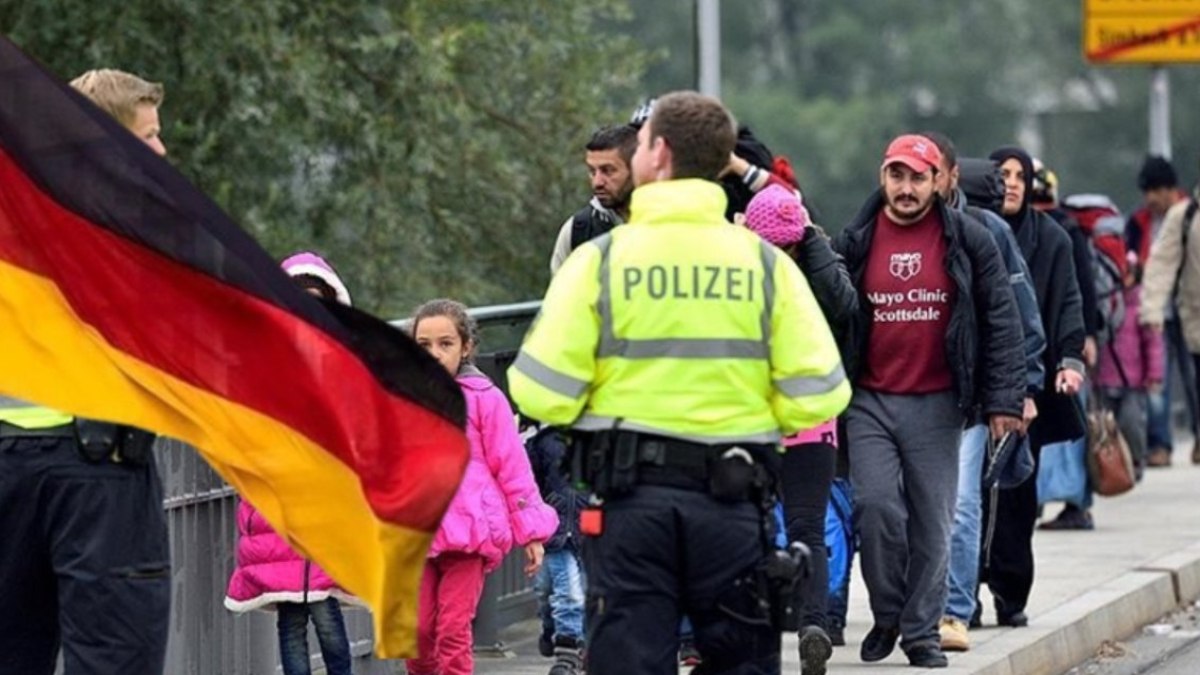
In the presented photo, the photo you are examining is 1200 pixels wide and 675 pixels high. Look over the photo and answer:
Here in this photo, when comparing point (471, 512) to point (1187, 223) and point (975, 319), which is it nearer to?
point (975, 319)

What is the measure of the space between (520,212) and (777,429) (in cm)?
1202

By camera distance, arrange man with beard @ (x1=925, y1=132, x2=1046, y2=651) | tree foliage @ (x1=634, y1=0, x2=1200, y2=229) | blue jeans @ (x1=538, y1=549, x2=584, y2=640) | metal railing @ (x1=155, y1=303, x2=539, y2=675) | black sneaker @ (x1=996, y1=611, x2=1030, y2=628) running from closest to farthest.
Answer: metal railing @ (x1=155, y1=303, x2=539, y2=675) → blue jeans @ (x1=538, y1=549, x2=584, y2=640) → man with beard @ (x1=925, y1=132, x2=1046, y2=651) → black sneaker @ (x1=996, y1=611, x2=1030, y2=628) → tree foliage @ (x1=634, y1=0, x2=1200, y2=229)

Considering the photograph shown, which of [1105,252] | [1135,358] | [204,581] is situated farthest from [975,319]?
[1135,358]

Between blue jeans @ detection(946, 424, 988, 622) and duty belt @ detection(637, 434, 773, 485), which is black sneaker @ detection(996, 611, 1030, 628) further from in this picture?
duty belt @ detection(637, 434, 773, 485)

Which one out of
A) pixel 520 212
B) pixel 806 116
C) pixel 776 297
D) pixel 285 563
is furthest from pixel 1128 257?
pixel 806 116

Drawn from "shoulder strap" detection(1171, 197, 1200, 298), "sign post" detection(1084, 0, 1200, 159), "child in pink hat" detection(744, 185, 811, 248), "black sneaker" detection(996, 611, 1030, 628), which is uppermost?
"sign post" detection(1084, 0, 1200, 159)

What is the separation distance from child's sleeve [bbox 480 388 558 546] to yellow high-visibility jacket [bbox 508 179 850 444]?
6.48 ft

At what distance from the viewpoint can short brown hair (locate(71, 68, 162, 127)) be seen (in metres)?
7.43

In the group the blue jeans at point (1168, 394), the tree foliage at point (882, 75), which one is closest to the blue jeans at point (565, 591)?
the blue jeans at point (1168, 394)

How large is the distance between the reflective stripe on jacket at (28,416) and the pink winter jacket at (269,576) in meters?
2.17

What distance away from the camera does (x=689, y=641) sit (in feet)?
35.6

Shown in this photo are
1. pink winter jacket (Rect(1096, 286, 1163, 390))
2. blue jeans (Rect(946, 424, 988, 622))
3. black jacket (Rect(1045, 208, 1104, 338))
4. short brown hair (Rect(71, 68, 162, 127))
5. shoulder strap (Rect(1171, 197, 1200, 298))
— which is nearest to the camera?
short brown hair (Rect(71, 68, 162, 127))

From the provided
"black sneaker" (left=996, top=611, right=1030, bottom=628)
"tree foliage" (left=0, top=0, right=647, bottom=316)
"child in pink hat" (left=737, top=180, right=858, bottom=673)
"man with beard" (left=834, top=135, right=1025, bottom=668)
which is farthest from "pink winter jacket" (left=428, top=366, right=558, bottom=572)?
"tree foliage" (left=0, top=0, right=647, bottom=316)

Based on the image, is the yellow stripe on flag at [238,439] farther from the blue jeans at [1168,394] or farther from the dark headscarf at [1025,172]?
the blue jeans at [1168,394]
